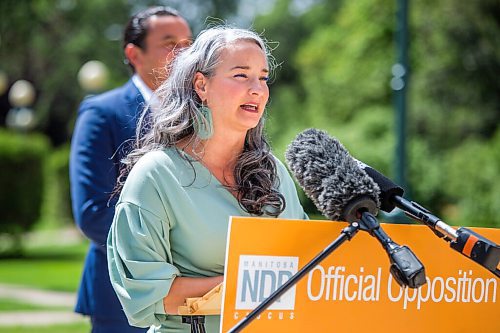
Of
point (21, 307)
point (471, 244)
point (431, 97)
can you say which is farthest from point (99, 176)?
point (431, 97)

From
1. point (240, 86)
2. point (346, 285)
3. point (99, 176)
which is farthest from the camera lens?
point (99, 176)

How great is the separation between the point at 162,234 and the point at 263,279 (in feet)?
1.26

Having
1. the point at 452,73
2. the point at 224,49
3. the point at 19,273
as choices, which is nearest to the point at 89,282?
the point at 224,49

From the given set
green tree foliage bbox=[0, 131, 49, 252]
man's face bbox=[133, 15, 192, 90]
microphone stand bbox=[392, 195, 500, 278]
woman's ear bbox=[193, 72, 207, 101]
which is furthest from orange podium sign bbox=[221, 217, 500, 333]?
green tree foliage bbox=[0, 131, 49, 252]

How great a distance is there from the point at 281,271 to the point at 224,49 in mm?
743

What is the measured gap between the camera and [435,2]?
81.7 ft

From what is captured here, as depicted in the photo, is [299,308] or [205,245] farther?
[205,245]

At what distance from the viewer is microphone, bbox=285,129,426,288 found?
2.38 m

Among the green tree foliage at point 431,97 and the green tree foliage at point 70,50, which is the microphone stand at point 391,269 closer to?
the green tree foliage at point 431,97

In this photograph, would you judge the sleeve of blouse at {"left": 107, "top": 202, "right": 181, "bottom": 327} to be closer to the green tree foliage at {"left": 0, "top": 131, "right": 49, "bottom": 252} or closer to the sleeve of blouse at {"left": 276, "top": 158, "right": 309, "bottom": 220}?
the sleeve of blouse at {"left": 276, "top": 158, "right": 309, "bottom": 220}

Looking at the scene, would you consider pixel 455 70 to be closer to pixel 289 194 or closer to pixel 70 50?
pixel 70 50

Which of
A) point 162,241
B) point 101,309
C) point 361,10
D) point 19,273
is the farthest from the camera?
point 361,10

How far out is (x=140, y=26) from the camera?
14.2ft

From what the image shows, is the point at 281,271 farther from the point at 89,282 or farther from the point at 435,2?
the point at 435,2
